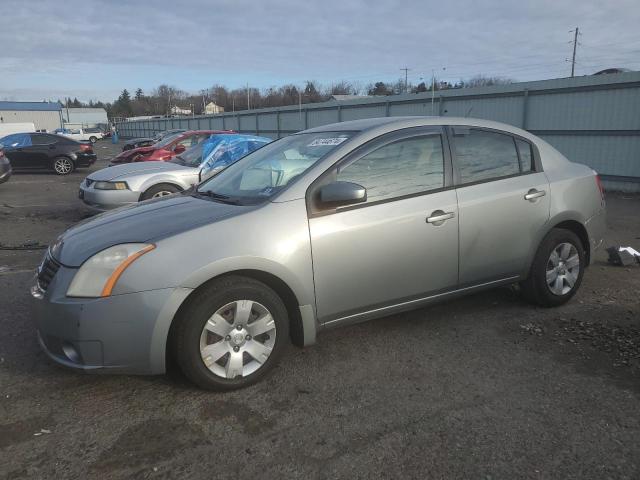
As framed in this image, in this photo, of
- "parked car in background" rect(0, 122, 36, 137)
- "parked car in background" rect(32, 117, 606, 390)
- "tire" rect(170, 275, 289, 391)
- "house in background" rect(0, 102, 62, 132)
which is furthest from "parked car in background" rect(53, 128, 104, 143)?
"tire" rect(170, 275, 289, 391)

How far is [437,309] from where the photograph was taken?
→ 14.9 ft

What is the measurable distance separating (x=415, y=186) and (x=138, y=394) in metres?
2.31

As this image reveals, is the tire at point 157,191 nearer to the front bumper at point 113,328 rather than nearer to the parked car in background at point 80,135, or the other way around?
the front bumper at point 113,328

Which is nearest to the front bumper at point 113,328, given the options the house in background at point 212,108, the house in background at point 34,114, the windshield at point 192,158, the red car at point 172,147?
the windshield at point 192,158

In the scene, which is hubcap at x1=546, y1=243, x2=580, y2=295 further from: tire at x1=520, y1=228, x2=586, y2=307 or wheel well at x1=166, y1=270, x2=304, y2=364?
wheel well at x1=166, y1=270, x2=304, y2=364

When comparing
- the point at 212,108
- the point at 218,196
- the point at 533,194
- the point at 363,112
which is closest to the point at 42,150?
the point at 363,112

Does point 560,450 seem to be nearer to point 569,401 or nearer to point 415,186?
point 569,401

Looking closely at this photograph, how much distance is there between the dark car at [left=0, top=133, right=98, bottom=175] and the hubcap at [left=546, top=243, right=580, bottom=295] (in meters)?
18.5

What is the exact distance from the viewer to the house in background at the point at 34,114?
246 ft

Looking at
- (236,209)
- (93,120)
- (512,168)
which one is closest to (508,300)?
(512,168)

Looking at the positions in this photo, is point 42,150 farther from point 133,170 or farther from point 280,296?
point 280,296

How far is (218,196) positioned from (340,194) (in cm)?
104

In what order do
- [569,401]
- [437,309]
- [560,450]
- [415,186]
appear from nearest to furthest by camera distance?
[560,450]
[569,401]
[415,186]
[437,309]

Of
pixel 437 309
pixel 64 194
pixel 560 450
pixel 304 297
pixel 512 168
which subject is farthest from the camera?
pixel 64 194
